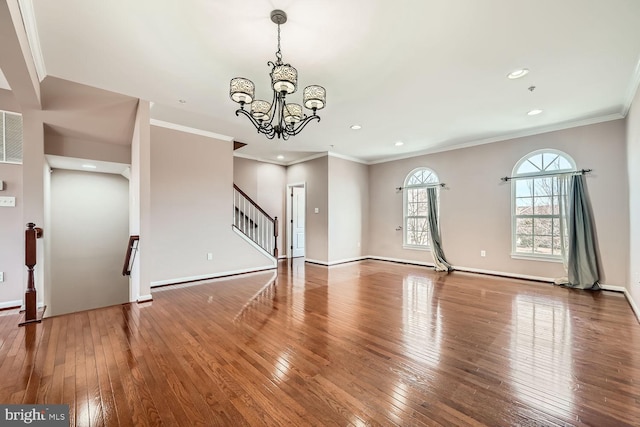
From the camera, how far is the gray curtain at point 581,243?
4527 mm

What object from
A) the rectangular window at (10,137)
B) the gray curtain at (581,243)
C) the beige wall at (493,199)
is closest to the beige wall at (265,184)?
the beige wall at (493,199)

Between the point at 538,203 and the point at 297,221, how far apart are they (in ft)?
19.0

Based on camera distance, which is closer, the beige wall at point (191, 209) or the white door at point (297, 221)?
the beige wall at point (191, 209)

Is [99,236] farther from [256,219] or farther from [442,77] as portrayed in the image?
[442,77]

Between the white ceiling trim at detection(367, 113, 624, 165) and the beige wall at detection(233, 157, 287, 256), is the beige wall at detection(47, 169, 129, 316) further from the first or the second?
the white ceiling trim at detection(367, 113, 624, 165)

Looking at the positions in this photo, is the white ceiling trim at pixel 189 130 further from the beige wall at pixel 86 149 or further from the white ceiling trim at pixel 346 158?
A: the white ceiling trim at pixel 346 158

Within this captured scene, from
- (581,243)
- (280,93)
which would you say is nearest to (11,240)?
(280,93)

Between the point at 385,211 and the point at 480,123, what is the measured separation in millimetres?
3336

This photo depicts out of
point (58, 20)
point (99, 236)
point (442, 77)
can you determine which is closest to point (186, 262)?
point (99, 236)

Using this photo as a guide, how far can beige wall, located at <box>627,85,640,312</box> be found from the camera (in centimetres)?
333

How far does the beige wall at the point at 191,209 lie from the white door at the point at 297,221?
2.48 metres

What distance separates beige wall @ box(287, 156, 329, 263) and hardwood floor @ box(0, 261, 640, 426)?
9.61 ft

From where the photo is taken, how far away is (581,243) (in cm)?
458

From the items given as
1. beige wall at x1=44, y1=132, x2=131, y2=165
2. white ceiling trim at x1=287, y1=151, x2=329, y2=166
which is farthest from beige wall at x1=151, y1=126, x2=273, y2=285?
white ceiling trim at x1=287, y1=151, x2=329, y2=166
